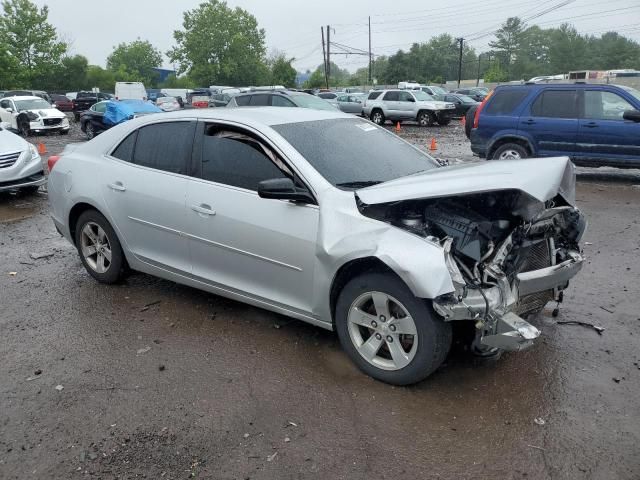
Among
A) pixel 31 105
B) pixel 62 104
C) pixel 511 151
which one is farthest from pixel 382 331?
pixel 62 104

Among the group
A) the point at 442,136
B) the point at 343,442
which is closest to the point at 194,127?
the point at 343,442

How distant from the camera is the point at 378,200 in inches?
134

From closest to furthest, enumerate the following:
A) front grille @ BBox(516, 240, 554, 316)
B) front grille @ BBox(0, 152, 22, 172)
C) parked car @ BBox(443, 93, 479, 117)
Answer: front grille @ BBox(516, 240, 554, 316), front grille @ BBox(0, 152, 22, 172), parked car @ BBox(443, 93, 479, 117)

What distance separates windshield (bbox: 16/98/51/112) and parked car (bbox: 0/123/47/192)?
1532 cm

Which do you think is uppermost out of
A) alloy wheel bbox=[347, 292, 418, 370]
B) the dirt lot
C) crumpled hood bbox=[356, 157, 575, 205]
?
crumpled hood bbox=[356, 157, 575, 205]

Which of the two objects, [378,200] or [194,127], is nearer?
[378,200]

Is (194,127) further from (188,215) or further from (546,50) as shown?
(546,50)

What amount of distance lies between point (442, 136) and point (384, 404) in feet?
61.8

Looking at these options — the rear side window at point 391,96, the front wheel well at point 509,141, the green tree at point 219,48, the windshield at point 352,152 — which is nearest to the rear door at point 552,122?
the front wheel well at point 509,141

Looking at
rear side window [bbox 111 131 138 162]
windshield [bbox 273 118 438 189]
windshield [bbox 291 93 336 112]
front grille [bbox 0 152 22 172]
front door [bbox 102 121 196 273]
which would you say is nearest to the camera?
windshield [bbox 273 118 438 189]

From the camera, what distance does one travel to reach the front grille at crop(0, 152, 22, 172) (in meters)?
9.22

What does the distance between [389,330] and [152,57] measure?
106691 mm

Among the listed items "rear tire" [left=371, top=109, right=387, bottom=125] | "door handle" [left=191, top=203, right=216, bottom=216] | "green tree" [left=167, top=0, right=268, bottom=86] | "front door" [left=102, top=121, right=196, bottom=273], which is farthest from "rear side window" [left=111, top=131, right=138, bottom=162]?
"green tree" [left=167, top=0, right=268, bottom=86]

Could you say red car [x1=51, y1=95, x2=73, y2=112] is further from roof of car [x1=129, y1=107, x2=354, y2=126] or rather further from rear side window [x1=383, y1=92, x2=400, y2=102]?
roof of car [x1=129, y1=107, x2=354, y2=126]
